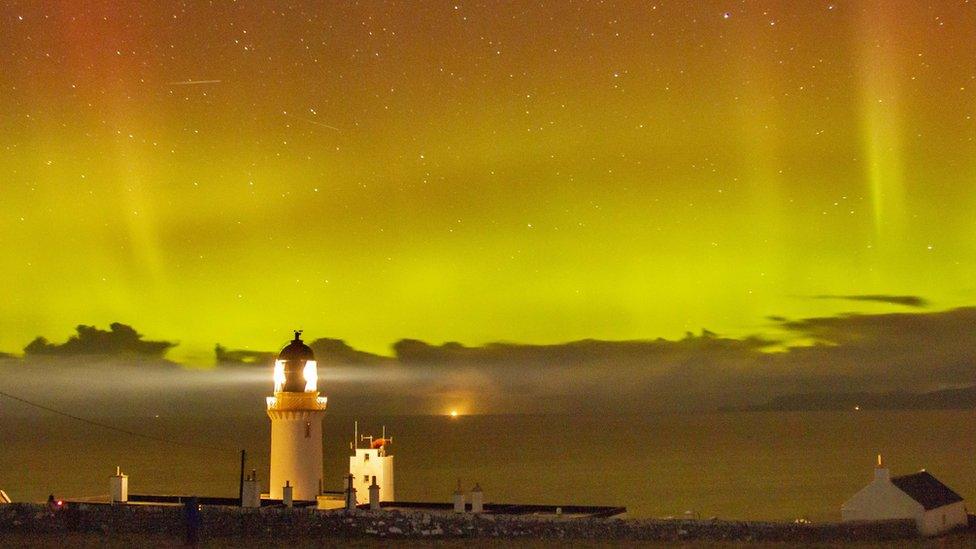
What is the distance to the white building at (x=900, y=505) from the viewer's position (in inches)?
1115

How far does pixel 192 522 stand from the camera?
952 inches

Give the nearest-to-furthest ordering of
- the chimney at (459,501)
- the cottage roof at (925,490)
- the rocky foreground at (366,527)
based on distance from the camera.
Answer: the rocky foreground at (366,527)
the chimney at (459,501)
the cottage roof at (925,490)

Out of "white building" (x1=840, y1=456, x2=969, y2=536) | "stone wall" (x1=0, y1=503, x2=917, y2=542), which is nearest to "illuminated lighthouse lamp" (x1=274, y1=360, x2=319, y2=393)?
"stone wall" (x1=0, y1=503, x2=917, y2=542)

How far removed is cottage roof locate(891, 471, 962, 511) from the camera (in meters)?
28.7

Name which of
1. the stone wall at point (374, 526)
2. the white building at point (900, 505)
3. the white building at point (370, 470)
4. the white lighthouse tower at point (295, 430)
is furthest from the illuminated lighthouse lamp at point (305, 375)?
the white building at point (900, 505)

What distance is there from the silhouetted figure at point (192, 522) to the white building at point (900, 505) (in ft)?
52.3

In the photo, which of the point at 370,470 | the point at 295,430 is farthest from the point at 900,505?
the point at 295,430

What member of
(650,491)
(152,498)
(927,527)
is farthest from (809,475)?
(152,498)

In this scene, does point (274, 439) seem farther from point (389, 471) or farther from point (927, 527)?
point (927, 527)

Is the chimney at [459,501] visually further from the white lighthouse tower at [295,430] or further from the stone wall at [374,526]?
the white lighthouse tower at [295,430]

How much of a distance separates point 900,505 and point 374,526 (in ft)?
45.1

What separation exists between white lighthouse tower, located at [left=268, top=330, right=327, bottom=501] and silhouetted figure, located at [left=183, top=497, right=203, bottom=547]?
544 centimetres

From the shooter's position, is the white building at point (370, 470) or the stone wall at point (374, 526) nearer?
the stone wall at point (374, 526)

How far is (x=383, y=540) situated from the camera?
2408 centimetres
